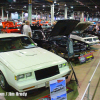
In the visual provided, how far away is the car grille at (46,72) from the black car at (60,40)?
2.27 metres

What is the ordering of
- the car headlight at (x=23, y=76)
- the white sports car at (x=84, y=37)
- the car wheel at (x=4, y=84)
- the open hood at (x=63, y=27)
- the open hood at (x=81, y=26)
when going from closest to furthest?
the car headlight at (x=23, y=76), the car wheel at (x=4, y=84), the open hood at (x=63, y=27), the white sports car at (x=84, y=37), the open hood at (x=81, y=26)

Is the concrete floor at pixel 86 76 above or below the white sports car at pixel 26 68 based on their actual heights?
below

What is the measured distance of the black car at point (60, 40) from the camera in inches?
241

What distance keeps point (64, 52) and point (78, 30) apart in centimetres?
448

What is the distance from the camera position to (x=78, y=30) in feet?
32.2

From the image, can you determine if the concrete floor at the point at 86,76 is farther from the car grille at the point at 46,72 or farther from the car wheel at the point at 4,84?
the car wheel at the point at 4,84

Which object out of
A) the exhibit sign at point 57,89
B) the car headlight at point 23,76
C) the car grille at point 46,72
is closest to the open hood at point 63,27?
the car grille at point 46,72

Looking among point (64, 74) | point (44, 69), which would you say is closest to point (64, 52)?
point (64, 74)

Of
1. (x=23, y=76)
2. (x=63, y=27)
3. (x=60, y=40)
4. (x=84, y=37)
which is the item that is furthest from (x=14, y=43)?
(x=84, y=37)

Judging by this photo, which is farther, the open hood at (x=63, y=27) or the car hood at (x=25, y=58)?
the open hood at (x=63, y=27)

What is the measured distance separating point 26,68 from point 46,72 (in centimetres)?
52

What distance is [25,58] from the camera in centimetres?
367

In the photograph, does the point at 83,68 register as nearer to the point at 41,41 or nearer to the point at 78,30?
the point at 41,41

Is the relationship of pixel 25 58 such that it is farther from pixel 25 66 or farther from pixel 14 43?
pixel 14 43
